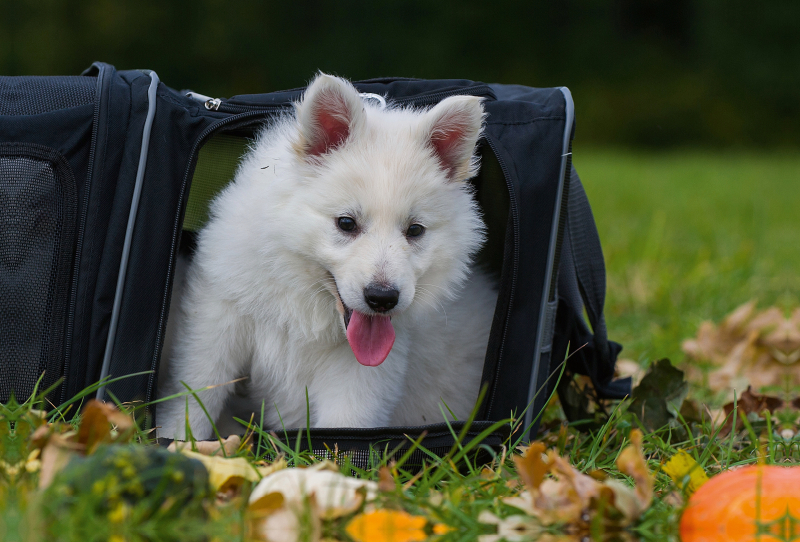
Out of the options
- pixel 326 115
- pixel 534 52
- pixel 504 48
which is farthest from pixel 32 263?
pixel 534 52

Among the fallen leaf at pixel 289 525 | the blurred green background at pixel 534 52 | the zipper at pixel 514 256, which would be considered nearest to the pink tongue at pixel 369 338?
the zipper at pixel 514 256

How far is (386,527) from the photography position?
1560 millimetres

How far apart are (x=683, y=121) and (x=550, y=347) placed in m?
19.1

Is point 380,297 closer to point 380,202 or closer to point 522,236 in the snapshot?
point 380,202

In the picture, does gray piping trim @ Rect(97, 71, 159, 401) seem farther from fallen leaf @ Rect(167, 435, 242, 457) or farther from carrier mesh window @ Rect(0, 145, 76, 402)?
fallen leaf @ Rect(167, 435, 242, 457)

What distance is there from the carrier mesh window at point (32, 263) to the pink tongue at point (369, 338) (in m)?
0.91

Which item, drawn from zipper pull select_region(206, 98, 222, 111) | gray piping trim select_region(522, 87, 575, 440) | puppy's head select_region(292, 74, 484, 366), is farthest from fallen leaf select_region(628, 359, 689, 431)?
zipper pull select_region(206, 98, 222, 111)

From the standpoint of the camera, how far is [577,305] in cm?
269

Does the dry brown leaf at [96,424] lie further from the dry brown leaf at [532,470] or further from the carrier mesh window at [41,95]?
the carrier mesh window at [41,95]

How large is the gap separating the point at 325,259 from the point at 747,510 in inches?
50.3

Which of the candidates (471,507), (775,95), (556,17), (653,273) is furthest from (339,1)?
(471,507)

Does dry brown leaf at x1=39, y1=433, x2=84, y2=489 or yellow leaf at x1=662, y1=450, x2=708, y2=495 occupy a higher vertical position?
dry brown leaf at x1=39, y1=433, x2=84, y2=489

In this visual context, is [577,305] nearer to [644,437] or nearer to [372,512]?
[644,437]

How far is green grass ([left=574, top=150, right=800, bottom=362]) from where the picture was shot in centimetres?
426
